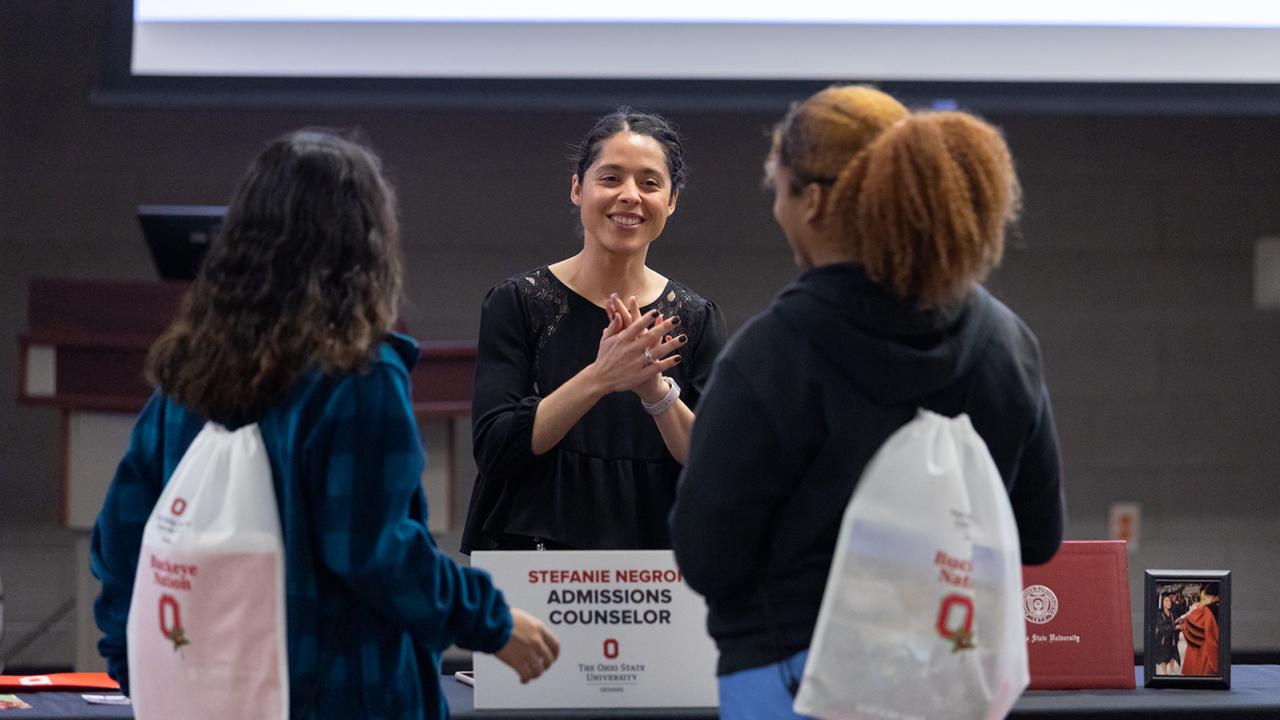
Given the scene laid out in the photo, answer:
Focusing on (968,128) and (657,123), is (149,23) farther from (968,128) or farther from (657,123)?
(968,128)

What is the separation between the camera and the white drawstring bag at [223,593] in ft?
4.14

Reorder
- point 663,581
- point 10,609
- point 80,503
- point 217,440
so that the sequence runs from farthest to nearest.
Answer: point 10,609
point 80,503
point 663,581
point 217,440

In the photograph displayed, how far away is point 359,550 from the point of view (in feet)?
4.18

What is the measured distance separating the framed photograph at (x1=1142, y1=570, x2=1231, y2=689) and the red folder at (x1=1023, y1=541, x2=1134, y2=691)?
63mm

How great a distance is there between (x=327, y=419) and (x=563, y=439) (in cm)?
69

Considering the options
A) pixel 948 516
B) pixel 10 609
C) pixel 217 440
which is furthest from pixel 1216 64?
pixel 10 609

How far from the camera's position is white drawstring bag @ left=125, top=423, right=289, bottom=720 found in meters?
1.26

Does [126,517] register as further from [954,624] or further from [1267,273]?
[1267,273]

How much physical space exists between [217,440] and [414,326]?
2.84 meters

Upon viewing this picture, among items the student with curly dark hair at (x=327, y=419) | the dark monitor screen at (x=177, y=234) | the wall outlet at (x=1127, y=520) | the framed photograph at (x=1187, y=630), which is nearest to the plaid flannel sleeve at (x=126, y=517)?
the student with curly dark hair at (x=327, y=419)

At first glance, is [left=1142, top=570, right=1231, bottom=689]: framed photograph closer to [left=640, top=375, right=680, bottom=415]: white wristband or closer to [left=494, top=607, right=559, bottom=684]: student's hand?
[left=640, top=375, right=680, bottom=415]: white wristband

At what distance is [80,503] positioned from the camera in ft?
10.1

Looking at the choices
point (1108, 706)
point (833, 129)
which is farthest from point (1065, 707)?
point (833, 129)

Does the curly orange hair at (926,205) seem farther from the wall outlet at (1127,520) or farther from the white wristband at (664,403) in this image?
the wall outlet at (1127,520)
